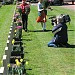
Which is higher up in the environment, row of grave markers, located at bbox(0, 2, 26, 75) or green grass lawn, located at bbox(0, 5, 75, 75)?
row of grave markers, located at bbox(0, 2, 26, 75)

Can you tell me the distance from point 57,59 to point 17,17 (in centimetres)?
786

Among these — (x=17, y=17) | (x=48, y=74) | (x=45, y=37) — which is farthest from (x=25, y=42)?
(x=48, y=74)

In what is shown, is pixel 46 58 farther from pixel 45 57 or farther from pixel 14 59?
pixel 14 59

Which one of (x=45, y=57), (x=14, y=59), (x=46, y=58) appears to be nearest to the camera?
(x=14, y=59)

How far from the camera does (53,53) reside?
1427 cm

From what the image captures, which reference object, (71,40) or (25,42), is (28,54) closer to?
(25,42)

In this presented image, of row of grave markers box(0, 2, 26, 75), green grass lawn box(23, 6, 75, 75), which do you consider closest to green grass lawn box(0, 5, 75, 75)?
green grass lawn box(23, 6, 75, 75)

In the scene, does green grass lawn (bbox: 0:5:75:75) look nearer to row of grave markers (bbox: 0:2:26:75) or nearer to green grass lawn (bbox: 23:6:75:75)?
green grass lawn (bbox: 23:6:75:75)

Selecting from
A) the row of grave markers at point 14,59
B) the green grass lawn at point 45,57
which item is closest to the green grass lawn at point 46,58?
the green grass lawn at point 45,57

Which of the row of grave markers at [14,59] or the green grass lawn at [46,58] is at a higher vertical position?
the row of grave markers at [14,59]

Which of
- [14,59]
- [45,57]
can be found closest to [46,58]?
[45,57]

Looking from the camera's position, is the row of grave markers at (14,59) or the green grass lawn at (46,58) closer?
the row of grave markers at (14,59)

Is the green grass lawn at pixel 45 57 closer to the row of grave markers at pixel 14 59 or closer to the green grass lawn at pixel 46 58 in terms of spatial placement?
the green grass lawn at pixel 46 58

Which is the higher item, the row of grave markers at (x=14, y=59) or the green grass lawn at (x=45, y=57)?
the row of grave markers at (x=14, y=59)
